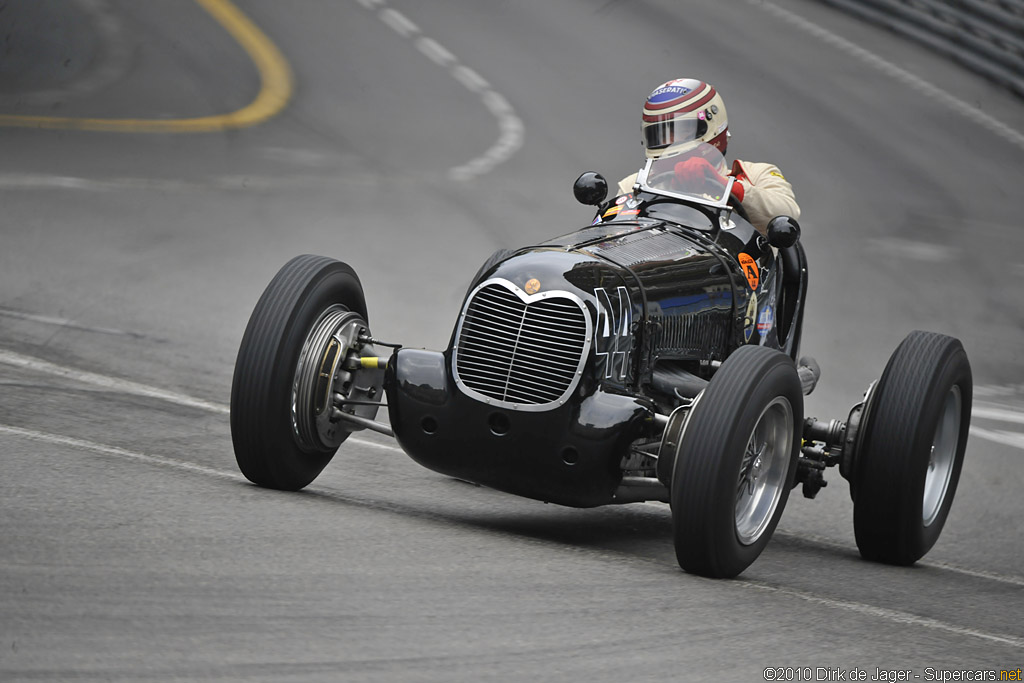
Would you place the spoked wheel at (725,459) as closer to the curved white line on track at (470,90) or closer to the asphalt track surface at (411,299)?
the asphalt track surface at (411,299)

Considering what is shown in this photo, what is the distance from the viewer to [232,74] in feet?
65.7

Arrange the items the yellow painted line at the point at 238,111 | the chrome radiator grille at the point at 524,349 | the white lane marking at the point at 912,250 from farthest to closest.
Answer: the yellow painted line at the point at 238,111
the white lane marking at the point at 912,250
the chrome radiator grille at the point at 524,349

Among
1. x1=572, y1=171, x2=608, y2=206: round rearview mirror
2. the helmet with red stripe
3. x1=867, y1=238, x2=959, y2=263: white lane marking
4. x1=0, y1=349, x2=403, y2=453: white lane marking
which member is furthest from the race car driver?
x1=867, y1=238, x2=959, y2=263: white lane marking

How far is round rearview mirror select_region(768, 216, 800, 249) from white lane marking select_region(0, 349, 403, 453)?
2.49m

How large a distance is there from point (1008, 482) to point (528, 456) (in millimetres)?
4196

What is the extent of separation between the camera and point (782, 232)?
264 inches

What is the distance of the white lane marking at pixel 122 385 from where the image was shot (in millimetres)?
8109

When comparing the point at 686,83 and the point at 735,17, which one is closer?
the point at 686,83

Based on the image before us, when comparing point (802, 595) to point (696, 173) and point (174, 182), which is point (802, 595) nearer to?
point (696, 173)

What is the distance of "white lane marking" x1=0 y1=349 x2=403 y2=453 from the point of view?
8.11m

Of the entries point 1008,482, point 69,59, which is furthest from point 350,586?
point 69,59

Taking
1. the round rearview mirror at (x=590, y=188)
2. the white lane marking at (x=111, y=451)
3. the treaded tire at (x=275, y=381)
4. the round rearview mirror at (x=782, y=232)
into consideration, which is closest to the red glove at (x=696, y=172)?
the round rearview mirror at (x=590, y=188)

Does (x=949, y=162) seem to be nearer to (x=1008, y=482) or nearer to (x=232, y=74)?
(x=232, y=74)

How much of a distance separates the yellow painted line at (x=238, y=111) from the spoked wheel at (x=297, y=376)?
10489 mm
